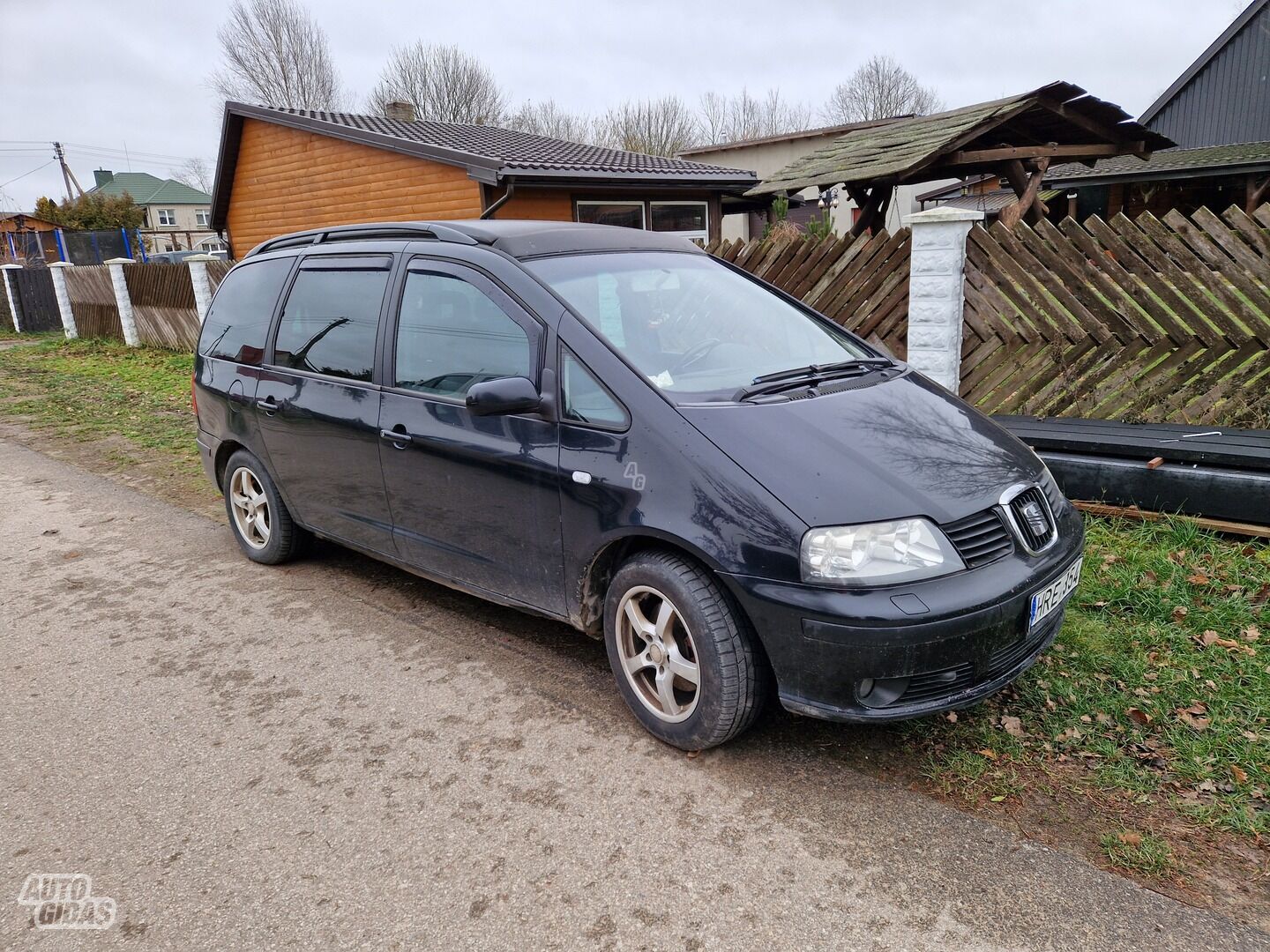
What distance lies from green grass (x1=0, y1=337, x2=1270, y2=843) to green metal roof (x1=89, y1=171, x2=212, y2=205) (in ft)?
248

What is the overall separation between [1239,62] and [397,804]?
2662 cm

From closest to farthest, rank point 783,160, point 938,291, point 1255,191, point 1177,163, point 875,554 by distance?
point 875,554, point 938,291, point 1255,191, point 1177,163, point 783,160

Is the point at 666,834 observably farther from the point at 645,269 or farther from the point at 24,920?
the point at 645,269

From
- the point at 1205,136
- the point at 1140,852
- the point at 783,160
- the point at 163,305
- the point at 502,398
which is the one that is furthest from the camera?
the point at 783,160

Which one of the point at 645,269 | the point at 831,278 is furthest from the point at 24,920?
the point at 831,278

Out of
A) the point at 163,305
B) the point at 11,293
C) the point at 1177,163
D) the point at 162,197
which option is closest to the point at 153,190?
the point at 162,197

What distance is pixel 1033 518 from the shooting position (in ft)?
9.77

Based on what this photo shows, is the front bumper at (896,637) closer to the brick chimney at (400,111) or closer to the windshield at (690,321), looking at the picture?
the windshield at (690,321)

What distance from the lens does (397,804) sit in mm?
2785

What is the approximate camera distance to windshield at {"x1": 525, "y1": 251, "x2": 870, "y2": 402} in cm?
326

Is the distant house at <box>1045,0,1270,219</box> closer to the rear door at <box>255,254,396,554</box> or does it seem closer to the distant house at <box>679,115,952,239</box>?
the distant house at <box>679,115,952,239</box>

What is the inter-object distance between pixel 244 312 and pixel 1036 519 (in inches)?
168

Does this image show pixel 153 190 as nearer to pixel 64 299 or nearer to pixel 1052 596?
pixel 64 299

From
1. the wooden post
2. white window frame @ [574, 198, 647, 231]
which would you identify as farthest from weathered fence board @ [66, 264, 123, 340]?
the wooden post
